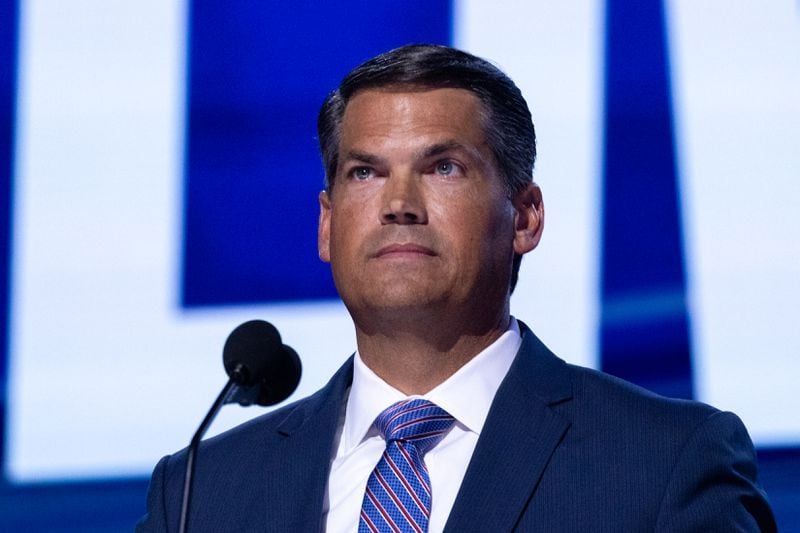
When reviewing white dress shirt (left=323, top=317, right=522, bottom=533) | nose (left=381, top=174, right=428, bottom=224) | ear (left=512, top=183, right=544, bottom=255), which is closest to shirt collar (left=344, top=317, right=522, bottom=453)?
white dress shirt (left=323, top=317, right=522, bottom=533)

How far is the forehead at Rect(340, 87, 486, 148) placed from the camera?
2113 mm

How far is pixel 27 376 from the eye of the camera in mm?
3117

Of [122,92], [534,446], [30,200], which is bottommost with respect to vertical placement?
[534,446]

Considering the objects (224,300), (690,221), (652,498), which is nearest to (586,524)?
(652,498)

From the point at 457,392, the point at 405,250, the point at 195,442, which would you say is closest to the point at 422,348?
the point at 457,392

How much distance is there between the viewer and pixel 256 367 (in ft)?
6.15

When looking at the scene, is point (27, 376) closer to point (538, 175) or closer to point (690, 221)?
point (538, 175)

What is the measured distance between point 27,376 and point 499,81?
61.4 inches

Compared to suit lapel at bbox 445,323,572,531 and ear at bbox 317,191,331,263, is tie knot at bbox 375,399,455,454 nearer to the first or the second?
suit lapel at bbox 445,323,572,531

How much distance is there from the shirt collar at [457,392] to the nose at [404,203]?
0.28 meters

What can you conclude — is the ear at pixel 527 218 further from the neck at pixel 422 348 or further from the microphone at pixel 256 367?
the microphone at pixel 256 367

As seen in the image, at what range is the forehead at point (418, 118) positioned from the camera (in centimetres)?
211

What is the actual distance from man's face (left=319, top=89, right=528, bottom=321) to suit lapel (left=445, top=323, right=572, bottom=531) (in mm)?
167

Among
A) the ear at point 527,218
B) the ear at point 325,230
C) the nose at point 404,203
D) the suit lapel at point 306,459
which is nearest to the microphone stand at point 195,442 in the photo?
the suit lapel at point 306,459
